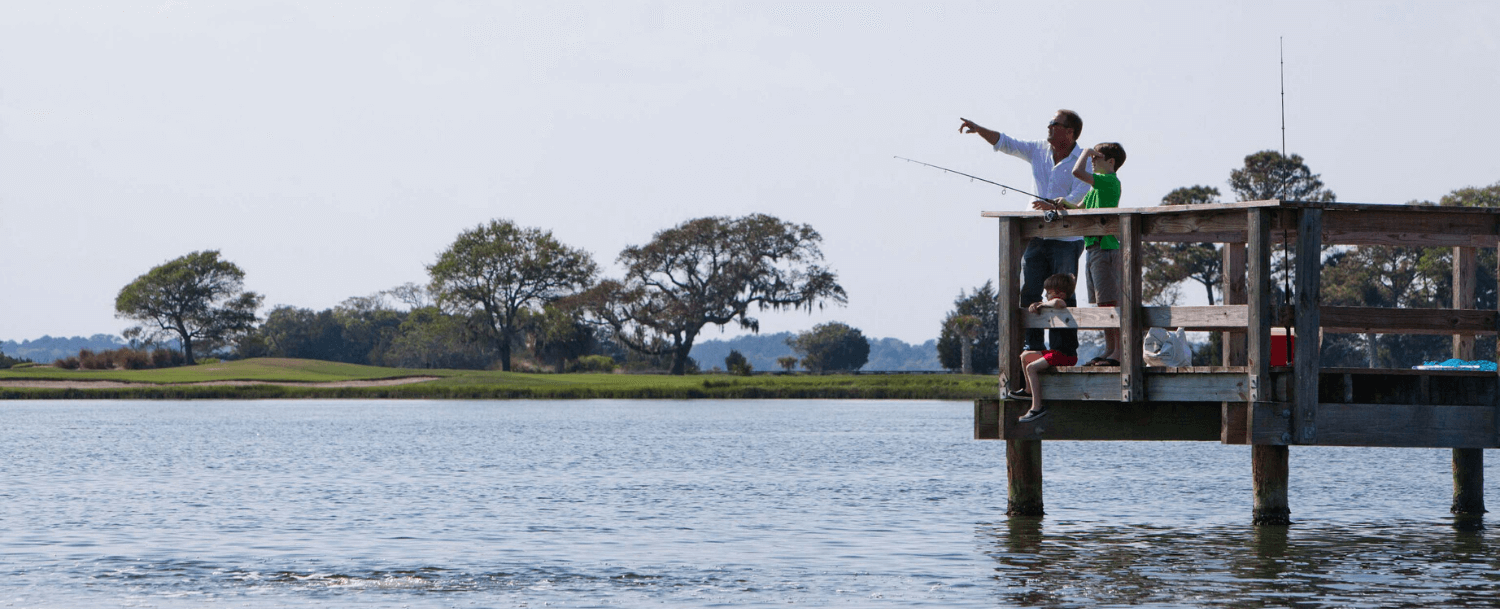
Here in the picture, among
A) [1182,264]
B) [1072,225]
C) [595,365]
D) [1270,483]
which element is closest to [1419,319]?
[1270,483]

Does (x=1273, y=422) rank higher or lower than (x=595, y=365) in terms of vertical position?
lower

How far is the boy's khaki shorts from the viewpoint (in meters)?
14.9

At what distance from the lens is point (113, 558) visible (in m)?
16.3

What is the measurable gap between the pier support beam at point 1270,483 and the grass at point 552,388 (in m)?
57.1

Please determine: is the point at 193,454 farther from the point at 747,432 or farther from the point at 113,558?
the point at 113,558

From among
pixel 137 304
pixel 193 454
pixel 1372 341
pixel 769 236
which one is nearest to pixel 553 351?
pixel 769 236

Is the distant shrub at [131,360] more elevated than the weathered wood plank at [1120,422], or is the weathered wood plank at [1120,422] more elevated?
the distant shrub at [131,360]

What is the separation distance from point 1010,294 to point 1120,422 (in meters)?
1.61

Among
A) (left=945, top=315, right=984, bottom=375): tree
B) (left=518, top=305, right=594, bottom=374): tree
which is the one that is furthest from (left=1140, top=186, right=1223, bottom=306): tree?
(left=518, top=305, right=594, bottom=374): tree

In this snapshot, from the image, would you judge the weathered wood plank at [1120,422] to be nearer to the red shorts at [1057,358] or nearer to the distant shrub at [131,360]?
the red shorts at [1057,358]

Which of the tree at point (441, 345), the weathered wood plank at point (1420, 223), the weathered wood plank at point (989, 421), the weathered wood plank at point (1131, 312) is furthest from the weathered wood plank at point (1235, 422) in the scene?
the tree at point (441, 345)

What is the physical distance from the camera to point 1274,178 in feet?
281

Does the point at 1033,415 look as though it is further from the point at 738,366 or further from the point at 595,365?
the point at 595,365

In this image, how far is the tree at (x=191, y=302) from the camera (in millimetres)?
122438
